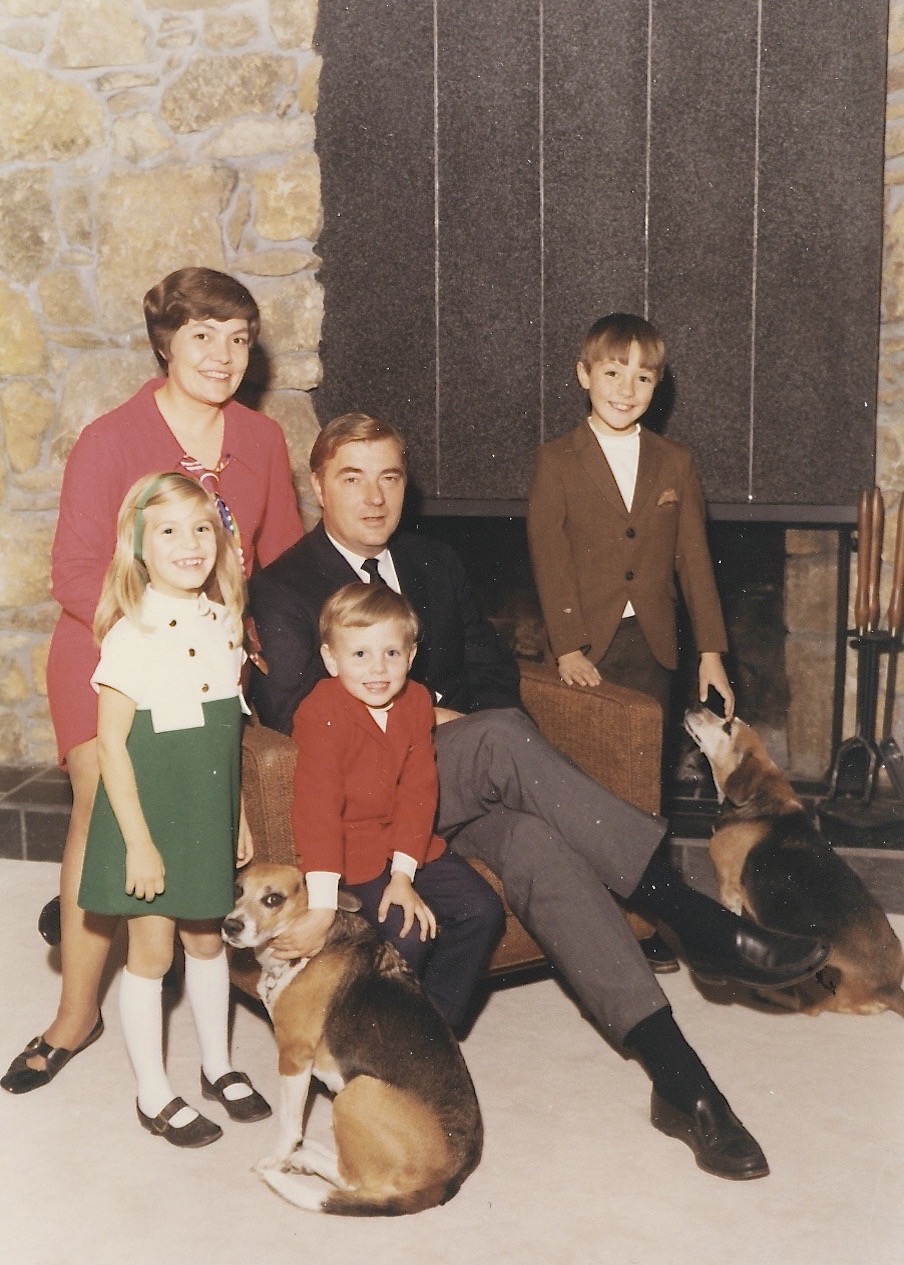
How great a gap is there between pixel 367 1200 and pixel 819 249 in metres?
2.40

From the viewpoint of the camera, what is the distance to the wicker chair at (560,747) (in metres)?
2.40

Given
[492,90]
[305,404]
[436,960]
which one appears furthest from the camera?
[305,404]

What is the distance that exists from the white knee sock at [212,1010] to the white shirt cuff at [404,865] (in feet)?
1.17

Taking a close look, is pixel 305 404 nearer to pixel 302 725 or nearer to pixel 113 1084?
pixel 302 725

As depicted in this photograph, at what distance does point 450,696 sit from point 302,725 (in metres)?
0.52

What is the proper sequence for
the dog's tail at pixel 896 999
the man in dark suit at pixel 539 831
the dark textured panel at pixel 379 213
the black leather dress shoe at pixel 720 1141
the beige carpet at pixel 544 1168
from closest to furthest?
the beige carpet at pixel 544 1168 < the black leather dress shoe at pixel 720 1141 < the man in dark suit at pixel 539 831 < the dog's tail at pixel 896 999 < the dark textured panel at pixel 379 213

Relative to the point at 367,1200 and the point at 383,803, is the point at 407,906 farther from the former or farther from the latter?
the point at 367,1200

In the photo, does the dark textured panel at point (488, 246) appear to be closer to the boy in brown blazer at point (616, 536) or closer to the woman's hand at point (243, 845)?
the boy in brown blazer at point (616, 536)

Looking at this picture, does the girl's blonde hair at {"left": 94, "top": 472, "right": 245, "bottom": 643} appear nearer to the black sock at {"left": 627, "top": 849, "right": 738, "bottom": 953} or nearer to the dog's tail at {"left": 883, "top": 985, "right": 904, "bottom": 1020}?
the black sock at {"left": 627, "top": 849, "right": 738, "bottom": 953}

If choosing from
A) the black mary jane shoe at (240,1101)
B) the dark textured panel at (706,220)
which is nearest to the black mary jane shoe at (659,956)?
the black mary jane shoe at (240,1101)

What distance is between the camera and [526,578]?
3.71 m

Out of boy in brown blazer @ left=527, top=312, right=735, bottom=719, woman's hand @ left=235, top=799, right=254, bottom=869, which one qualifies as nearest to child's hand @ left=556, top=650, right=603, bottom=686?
boy in brown blazer @ left=527, top=312, right=735, bottom=719

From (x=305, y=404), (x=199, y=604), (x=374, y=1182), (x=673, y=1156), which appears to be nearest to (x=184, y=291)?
(x=199, y=604)

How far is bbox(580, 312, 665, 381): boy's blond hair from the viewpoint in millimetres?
2904
